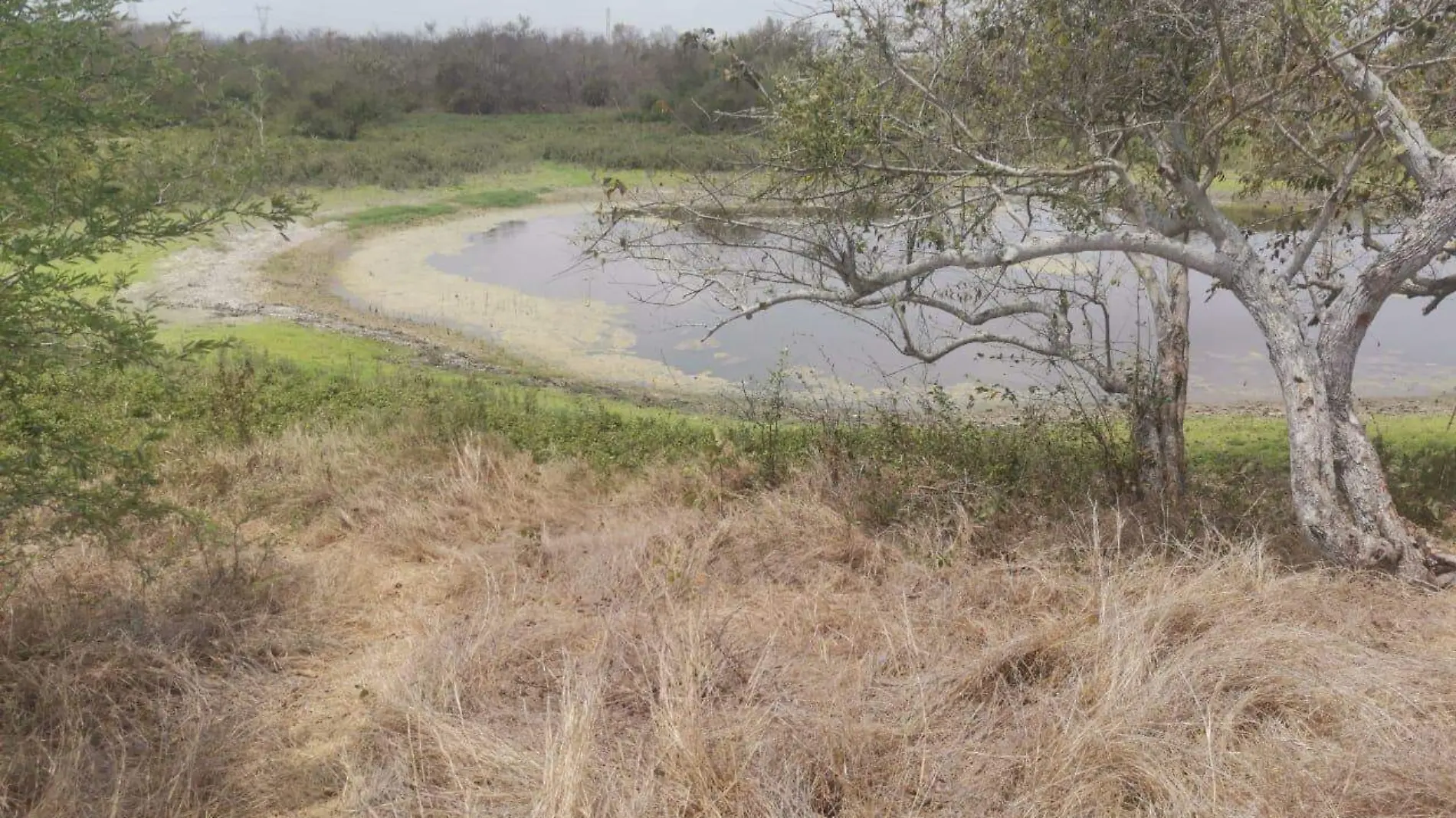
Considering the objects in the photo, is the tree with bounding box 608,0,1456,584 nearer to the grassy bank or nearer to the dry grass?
the grassy bank

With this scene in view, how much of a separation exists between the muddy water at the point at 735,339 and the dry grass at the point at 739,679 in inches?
246

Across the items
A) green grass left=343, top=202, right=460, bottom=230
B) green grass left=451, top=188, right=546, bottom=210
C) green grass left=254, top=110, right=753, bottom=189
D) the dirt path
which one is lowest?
the dirt path

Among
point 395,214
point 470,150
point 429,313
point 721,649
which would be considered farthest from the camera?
point 470,150

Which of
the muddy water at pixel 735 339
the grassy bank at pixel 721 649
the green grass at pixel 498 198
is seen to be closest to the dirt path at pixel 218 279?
the muddy water at pixel 735 339

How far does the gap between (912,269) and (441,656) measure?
3271 mm

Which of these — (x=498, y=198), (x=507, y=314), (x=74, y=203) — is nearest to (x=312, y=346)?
(x=507, y=314)

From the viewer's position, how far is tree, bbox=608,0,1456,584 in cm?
477

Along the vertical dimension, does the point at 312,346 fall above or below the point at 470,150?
below

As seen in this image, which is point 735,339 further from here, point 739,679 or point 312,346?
point 739,679

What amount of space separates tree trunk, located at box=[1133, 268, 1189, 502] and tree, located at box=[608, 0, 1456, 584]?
30 mm

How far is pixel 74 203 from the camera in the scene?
397 cm

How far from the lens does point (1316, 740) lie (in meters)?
3.05

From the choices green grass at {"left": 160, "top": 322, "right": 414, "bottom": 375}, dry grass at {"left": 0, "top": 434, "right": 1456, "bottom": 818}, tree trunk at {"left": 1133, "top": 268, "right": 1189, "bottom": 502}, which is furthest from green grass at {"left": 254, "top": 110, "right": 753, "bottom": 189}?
dry grass at {"left": 0, "top": 434, "right": 1456, "bottom": 818}

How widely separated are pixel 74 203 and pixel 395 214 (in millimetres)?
23313
